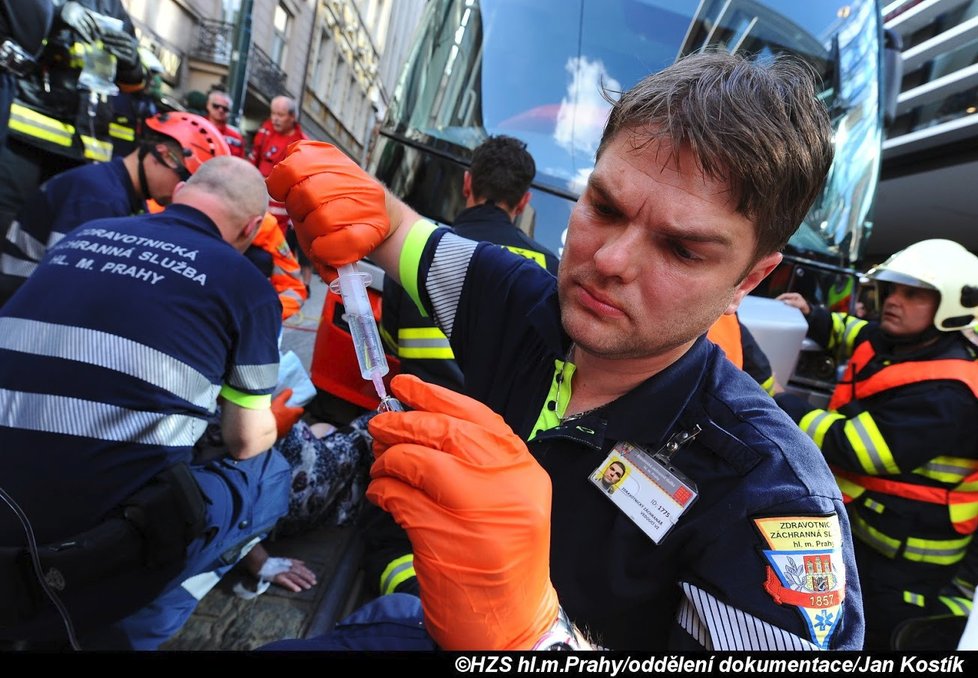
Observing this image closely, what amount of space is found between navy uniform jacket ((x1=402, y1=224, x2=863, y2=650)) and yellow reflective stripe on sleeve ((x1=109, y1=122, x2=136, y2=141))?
3.66 meters

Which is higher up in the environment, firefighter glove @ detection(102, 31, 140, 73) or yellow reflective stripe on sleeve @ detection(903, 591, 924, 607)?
firefighter glove @ detection(102, 31, 140, 73)

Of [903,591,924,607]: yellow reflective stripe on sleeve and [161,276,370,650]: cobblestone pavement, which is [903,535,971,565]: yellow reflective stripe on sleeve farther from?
[161,276,370,650]: cobblestone pavement

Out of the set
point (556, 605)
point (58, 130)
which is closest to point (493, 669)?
point (556, 605)

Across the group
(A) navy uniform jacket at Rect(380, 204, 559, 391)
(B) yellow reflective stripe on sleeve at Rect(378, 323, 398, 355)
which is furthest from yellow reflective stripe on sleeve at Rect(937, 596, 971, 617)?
(B) yellow reflective stripe on sleeve at Rect(378, 323, 398, 355)

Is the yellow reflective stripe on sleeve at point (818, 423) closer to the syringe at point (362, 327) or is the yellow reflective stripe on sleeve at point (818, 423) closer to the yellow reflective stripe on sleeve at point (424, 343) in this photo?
the yellow reflective stripe on sleeve at point (424, 343)

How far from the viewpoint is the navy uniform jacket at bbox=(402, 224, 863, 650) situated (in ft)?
3.01

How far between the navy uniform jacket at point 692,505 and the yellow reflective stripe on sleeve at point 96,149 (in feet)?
10.3

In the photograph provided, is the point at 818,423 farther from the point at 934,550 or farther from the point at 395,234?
the point at 395,234

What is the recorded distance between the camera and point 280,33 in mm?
19891

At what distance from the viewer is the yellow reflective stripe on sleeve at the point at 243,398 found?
1919 mm

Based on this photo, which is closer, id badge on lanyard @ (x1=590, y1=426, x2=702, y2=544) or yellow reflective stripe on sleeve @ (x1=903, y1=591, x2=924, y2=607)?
id badge on lanyard @ (x1=590, y1=426, x2=702, y2=544)

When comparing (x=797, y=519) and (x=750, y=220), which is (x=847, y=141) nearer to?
(x=750, y=220)

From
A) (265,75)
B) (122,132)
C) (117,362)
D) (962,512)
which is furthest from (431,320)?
(265,75)

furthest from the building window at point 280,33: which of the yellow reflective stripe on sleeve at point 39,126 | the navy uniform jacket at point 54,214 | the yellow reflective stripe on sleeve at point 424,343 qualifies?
the yellow reflective stripe on sleeve at point 424,343
